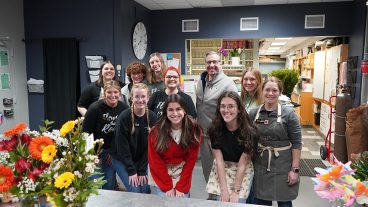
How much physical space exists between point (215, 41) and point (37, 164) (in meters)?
5.80

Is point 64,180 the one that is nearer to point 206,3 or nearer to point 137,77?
point 137,77

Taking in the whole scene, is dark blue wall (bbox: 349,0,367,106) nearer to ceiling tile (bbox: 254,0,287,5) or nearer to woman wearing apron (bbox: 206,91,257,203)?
ceiling tile (bbox: 254,0,287,5)

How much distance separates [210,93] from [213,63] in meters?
0.26

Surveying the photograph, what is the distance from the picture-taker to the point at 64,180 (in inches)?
42.7

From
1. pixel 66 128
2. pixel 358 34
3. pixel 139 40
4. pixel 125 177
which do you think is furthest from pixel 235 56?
pixel 66 128

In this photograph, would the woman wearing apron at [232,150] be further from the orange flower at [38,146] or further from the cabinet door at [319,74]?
the cabinet door at [319,74]

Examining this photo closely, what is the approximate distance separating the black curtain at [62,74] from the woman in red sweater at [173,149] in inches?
121

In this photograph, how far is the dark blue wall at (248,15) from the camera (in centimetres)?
550

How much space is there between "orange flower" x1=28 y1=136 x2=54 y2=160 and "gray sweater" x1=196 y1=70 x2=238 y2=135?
1676mm

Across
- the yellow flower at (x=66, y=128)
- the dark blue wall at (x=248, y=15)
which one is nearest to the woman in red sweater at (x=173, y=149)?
the yellow flower at (x=66, y=128)

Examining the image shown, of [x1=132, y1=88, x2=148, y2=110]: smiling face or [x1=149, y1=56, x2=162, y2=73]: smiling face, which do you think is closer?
[x1=132, y1=88, x2=148, y2=110]: smiling face

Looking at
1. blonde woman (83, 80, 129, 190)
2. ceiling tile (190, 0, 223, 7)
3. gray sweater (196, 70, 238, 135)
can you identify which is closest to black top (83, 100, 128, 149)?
blonde woman (83, 80, 129, 190)

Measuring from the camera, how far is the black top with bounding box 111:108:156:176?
7.72 ft

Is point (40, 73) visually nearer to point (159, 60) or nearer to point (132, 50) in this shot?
point (132, 50)
